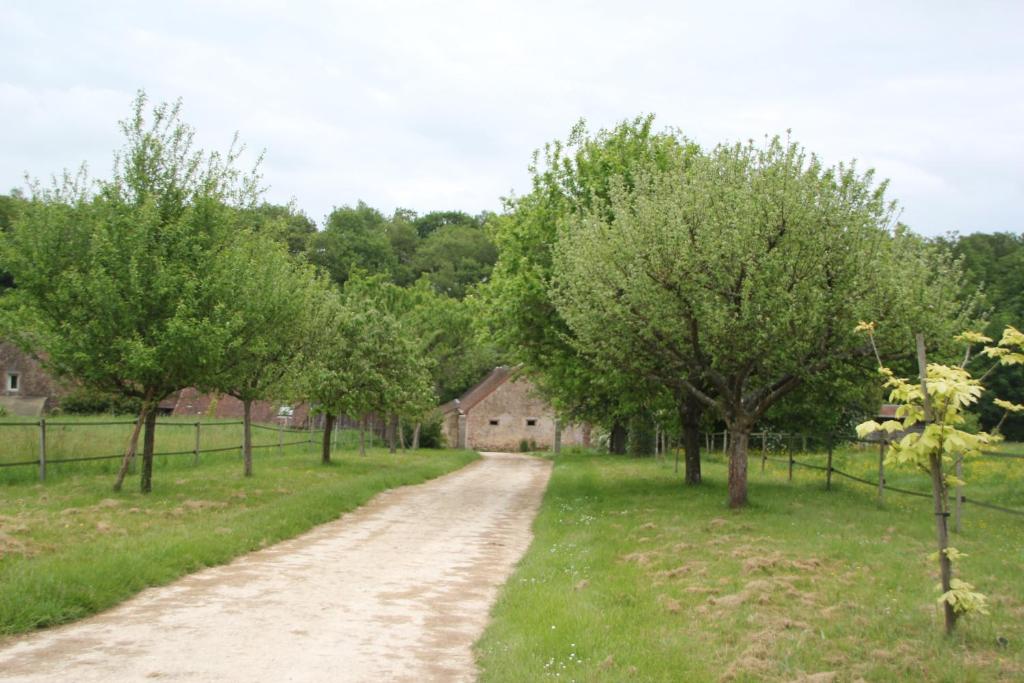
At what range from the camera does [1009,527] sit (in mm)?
14086

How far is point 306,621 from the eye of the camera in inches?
311

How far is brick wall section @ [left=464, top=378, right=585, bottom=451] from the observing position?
2343 inches

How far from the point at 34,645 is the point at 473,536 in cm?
834

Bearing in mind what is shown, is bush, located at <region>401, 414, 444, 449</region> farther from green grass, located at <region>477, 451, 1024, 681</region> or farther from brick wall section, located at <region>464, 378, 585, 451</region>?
green grass, located at <region>477, 451, 1024, 681</region>

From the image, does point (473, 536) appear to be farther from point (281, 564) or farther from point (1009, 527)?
point (1009, 527)

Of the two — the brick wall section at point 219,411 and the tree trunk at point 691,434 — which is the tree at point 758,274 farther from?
the brick wall section at point 219,411

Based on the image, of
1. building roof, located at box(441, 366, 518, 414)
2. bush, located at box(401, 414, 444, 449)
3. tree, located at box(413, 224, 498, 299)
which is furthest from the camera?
tree, located at box(413, 224, 498, 299)

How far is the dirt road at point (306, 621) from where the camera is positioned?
634 cm

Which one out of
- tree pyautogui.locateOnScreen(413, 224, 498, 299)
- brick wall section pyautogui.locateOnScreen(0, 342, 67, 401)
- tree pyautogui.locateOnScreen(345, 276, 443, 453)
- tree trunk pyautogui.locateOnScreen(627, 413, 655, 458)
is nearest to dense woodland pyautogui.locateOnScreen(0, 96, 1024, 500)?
tree pyautogui.locateOnScreen(345, 276, 443, 453)

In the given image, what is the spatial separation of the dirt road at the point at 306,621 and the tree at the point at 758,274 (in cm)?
531

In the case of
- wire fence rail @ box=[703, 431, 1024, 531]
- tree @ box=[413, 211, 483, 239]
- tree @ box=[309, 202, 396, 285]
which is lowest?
wire fence rail @ box=[703, 431, 1024, 531]

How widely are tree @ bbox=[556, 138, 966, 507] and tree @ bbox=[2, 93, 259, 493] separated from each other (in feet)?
24.6

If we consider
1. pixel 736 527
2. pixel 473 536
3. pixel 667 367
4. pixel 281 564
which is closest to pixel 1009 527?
pixel 736 527

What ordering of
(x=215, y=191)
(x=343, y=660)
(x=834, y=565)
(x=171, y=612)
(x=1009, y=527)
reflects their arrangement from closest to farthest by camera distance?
(x=343, y=660) < (x=171, y=612) < (x=834, y=565) < (x=1009, y=527) < (x=215, y=191)
